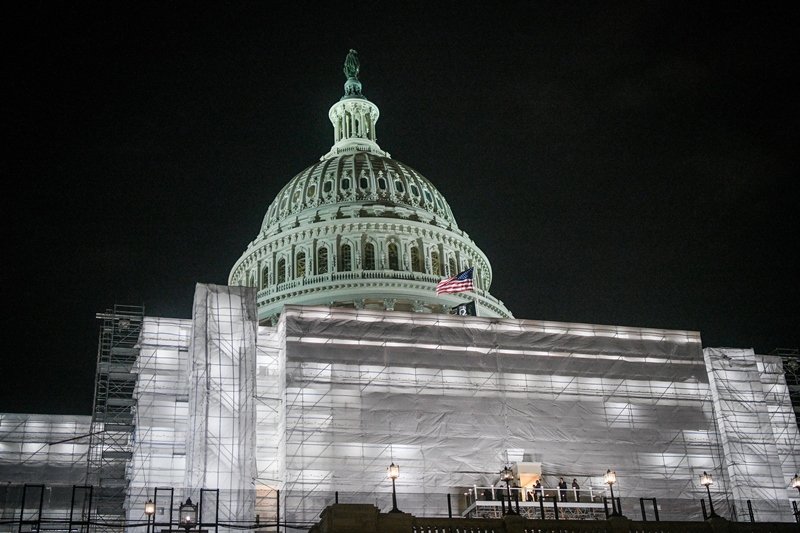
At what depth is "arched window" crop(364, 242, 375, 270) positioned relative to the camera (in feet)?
287

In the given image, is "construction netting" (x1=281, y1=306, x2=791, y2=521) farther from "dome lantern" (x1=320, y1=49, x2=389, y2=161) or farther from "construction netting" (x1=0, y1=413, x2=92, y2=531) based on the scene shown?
"dome lantern" (x1=320, y1=49, x2=389, y2=161)

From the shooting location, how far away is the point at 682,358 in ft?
200

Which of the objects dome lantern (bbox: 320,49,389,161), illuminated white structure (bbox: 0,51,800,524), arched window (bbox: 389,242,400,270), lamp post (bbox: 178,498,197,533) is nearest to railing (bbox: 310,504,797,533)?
lamp post (bbox: 178,498,197,533)

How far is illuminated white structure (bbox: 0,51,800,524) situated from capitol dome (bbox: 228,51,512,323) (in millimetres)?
23721

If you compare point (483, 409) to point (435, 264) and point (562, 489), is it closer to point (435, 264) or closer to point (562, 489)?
point (562, 489)

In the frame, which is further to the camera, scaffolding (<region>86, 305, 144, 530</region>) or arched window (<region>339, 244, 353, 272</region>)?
arched window (<region>339, 244, 353, 272</region>)

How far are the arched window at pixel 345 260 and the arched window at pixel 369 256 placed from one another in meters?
1.18

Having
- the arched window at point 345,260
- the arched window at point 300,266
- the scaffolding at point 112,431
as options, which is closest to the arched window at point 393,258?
the arched window at point 345,260

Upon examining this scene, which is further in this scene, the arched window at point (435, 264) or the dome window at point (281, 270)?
the arched window at point (435, 264)

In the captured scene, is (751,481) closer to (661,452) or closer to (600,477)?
(661,452)

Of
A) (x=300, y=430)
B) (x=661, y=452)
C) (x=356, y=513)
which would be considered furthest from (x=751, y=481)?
(x=356, y=513)

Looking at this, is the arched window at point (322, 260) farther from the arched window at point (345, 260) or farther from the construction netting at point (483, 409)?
the construction netting at point (483, 409)

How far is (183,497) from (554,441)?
18490 millimetres

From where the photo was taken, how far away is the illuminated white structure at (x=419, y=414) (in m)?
52.1
